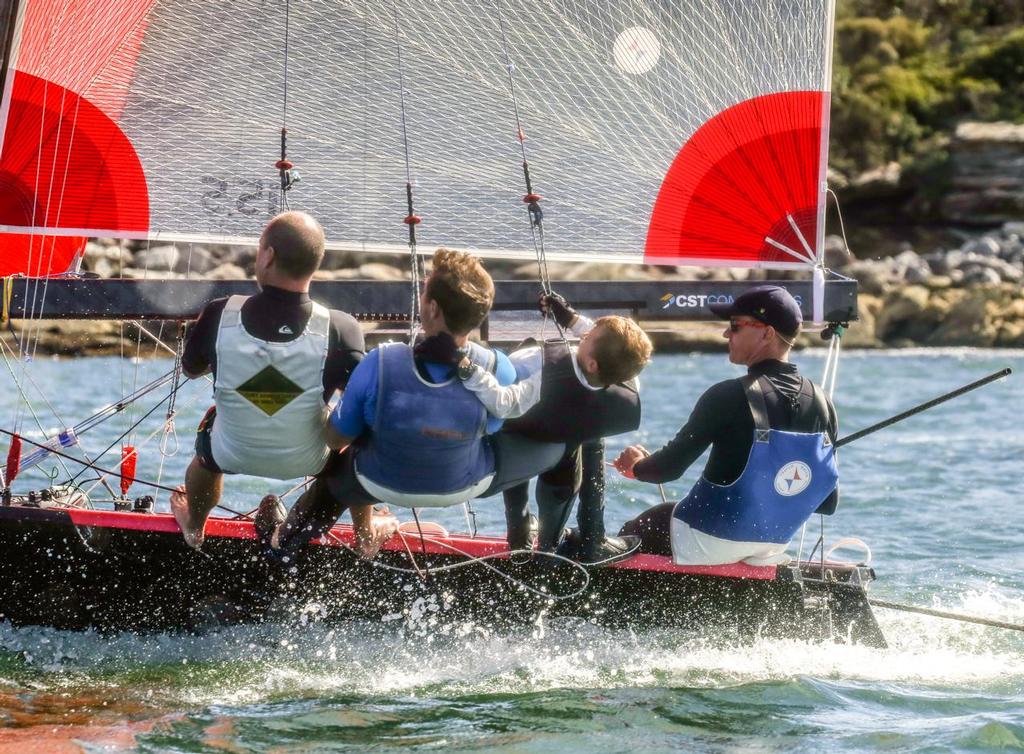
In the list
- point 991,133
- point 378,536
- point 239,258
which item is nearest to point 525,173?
point 378,536

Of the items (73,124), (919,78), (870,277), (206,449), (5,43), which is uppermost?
(919,78)

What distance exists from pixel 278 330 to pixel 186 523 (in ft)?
3.04

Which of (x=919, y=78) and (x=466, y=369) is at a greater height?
(x=919, y=78)

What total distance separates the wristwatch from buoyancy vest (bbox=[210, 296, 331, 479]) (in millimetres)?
440

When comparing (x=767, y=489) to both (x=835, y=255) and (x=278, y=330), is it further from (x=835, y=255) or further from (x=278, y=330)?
(x=835, y=255)

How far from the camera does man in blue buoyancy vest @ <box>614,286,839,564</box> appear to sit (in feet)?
15.4

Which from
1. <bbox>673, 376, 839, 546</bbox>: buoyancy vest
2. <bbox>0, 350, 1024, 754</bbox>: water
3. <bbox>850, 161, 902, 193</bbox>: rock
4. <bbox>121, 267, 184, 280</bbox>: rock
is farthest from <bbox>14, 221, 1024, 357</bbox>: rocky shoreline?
<bbox>673, 376, 839, 546</bbox>: buoyancy vest

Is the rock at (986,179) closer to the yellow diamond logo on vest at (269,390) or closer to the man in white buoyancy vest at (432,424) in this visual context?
the man in white buoyancy vest at (432,424)

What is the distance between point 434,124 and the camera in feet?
19.5

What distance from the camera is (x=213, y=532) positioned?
16.2 feet

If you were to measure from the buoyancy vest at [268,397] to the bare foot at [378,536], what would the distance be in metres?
0.51

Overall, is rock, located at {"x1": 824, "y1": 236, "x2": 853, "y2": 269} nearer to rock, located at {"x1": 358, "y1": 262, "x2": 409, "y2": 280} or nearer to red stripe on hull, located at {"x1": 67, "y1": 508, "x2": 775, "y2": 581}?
rock, located at {"x1": 358, "y1": 262, "x2": 409, "y2": 280}

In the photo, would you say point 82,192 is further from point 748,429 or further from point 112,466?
point 112,466

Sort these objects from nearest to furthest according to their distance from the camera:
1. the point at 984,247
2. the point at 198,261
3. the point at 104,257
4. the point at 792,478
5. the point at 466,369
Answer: the point at 466,369 < the point at 792,478 < the point at 104,257 < the point at 198,261 < the point at 984,247
